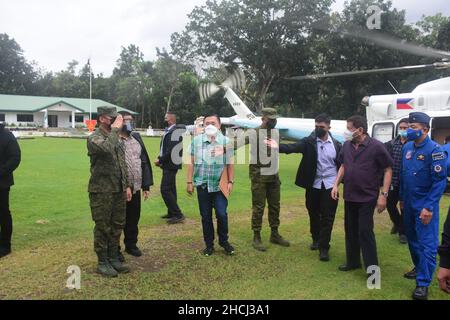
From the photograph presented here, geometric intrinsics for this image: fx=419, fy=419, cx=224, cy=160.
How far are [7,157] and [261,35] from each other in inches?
1358

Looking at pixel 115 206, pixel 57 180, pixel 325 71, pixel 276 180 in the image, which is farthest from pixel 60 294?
pixel 325 71

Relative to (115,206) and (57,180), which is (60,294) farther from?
(57,180)

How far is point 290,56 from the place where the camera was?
125 feet

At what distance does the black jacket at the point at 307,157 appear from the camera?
230 inches

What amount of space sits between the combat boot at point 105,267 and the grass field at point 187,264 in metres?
0.09

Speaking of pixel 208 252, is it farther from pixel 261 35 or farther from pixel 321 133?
pixel 261 35

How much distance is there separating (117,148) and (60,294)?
1.70m

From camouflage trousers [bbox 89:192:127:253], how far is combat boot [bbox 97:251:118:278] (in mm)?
75

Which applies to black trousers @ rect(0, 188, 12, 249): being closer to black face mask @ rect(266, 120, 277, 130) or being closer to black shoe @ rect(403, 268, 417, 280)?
black face mask @ rect(266, 120, 277, 130)

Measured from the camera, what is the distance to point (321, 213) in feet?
19.0

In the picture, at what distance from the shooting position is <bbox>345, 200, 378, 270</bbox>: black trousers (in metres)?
4.95

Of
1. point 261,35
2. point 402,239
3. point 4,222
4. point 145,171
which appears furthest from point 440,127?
point 261,35

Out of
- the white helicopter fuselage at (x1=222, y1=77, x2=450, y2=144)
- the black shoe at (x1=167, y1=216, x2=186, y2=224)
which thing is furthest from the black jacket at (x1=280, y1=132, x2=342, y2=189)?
the white helicopter fuselage at (x1=222, y1=77, x2=450, y2=144)
